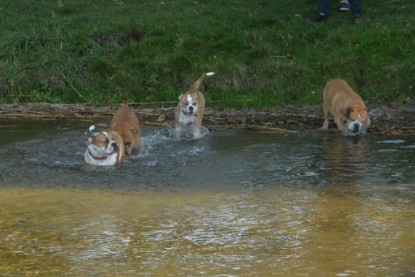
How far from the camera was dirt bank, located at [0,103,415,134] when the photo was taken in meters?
13.9

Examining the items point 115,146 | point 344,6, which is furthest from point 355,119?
point 344,6

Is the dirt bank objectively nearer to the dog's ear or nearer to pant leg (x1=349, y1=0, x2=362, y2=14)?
the dog's ear

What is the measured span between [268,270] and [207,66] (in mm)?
9417

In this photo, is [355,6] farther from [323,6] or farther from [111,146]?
[111,146]

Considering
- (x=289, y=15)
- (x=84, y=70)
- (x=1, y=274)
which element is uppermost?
(x=289, y=15)

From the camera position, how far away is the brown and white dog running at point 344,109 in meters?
13.1

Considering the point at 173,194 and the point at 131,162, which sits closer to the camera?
the point at 173,194

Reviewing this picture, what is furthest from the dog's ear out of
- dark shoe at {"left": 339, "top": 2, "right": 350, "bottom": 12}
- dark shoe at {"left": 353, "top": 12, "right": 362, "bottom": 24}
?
dark shoe at {"left": 339, "top": 2, "right": 350, "bottom": 12}

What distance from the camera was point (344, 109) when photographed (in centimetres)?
1325

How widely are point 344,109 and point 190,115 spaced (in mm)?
2261

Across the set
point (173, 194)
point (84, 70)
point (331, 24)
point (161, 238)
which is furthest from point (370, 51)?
point (161, 238)

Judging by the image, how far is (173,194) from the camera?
32.0 feet

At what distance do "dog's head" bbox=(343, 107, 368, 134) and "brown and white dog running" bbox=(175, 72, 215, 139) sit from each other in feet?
7.09

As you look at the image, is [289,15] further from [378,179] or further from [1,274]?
[1,274]
